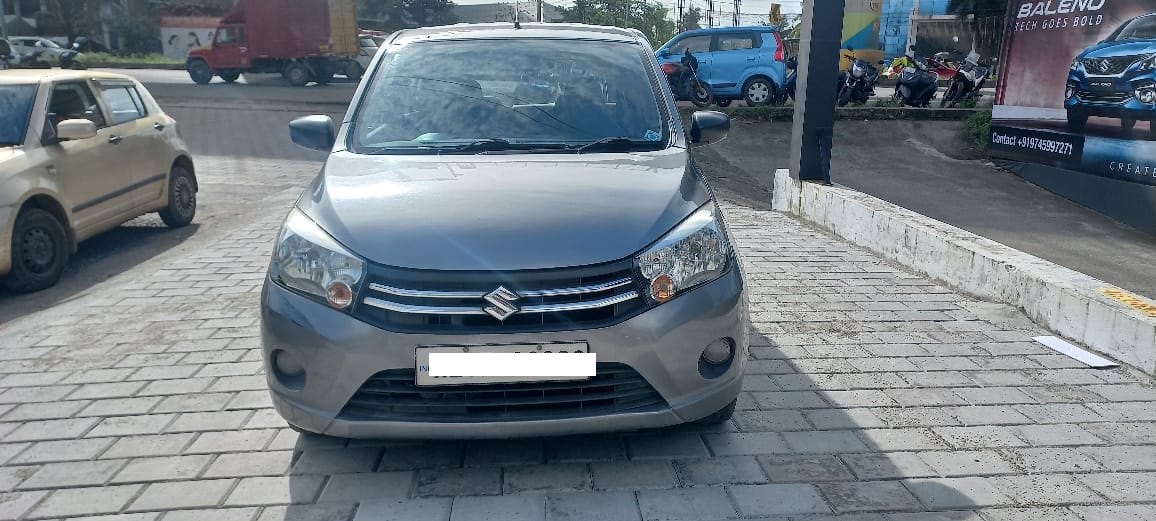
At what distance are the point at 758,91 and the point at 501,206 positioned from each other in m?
15.5

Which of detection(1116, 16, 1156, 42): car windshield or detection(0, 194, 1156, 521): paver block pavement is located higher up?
detection(1116, 16, 1156, 42): car windshield

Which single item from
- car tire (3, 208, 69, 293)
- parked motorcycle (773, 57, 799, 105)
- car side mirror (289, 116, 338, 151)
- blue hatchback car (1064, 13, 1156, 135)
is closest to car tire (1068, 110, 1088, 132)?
blue hatchback car (1064, 13, 1156, 135)

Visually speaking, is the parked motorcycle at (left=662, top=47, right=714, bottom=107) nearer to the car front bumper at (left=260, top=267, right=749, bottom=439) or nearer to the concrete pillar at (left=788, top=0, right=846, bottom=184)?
the concrete pillar at (left=788, top=0, right=846, bottom=184)

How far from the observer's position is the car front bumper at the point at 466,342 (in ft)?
8.90

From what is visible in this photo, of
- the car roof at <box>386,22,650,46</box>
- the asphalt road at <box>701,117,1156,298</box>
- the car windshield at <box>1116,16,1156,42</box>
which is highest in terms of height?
the car windshield at <box>1116,16,1156,42</box>

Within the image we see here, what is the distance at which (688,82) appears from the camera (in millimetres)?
17125

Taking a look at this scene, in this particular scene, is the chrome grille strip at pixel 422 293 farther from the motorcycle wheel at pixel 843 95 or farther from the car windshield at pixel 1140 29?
the motorcycle wheel at pixel 843 95

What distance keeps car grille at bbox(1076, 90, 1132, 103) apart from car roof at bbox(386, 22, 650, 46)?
6.94 metres

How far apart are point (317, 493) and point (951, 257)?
445 cm

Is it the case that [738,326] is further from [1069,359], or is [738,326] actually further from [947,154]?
[947,154]

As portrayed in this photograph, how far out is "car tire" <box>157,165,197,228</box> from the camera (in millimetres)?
8125

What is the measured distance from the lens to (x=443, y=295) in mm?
2691

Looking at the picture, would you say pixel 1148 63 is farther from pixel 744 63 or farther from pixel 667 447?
pixel 744 63

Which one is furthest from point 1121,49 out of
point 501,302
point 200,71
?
point 200,71
